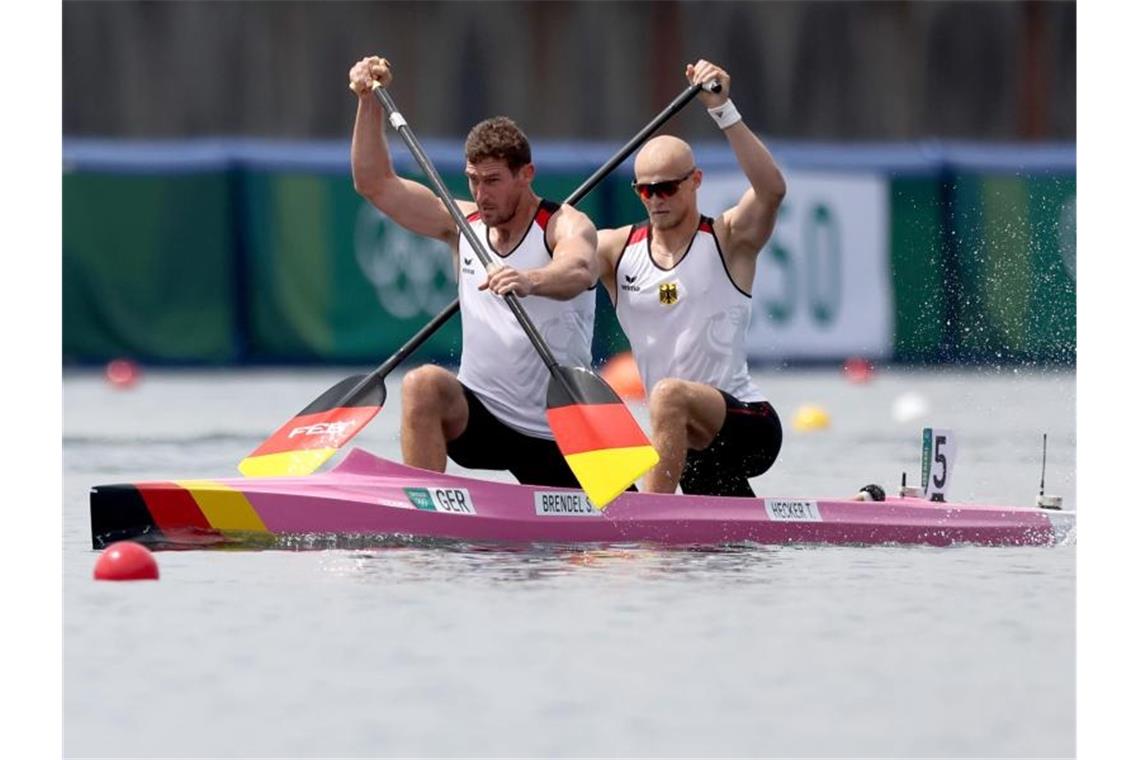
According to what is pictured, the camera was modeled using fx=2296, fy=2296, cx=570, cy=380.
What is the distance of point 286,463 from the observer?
291 inches

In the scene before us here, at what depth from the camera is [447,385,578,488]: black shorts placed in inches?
285

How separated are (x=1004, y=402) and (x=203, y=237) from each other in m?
5.63

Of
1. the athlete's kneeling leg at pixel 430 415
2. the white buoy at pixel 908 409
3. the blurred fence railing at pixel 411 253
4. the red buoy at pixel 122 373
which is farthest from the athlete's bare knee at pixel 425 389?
the blurred fence railing at pixel 411 253

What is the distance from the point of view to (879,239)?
16.7 metres

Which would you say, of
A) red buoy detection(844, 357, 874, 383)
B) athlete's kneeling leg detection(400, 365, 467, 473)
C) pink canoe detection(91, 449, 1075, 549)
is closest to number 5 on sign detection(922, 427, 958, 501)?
pink canoe detection(91, 449, 1075, 549)

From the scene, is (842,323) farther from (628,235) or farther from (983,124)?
(628,235)

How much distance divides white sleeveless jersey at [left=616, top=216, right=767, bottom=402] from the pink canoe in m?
0.44

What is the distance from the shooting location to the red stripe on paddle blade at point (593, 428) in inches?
276

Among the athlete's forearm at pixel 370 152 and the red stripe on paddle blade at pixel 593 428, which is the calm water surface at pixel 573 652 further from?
the athlete's forearm at pixel 370 152

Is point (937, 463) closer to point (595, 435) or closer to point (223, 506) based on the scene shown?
point (595, 435)

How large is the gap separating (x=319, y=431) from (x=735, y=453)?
138cm

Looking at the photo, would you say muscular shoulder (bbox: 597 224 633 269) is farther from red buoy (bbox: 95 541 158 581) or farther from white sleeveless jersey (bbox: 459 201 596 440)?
red buoy (bbox: 95 541 158 581)

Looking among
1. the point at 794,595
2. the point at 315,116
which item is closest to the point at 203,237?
the point at 315,116

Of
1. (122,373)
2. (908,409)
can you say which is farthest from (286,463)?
(122,373)
